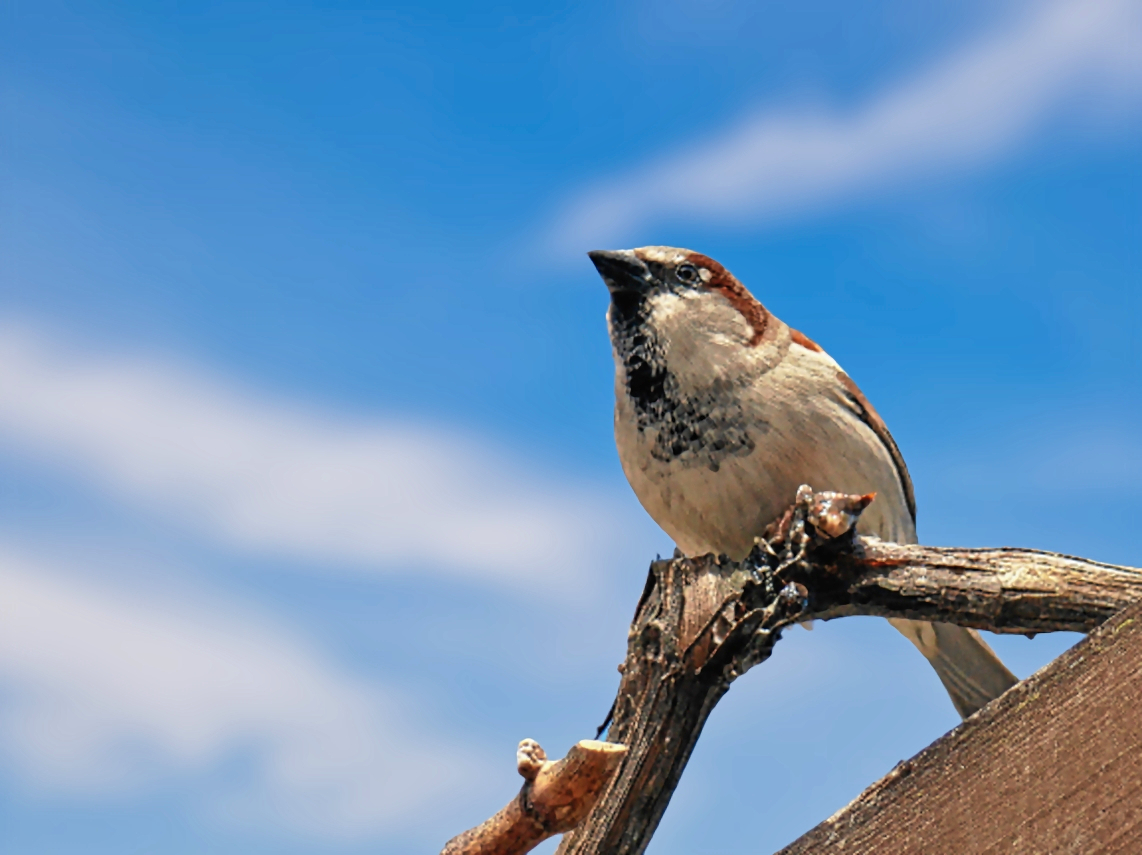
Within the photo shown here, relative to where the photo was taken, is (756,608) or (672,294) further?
(672,294)

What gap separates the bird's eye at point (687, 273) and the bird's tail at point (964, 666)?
3.97ft

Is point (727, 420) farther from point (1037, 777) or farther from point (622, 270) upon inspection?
point (1037, 777)

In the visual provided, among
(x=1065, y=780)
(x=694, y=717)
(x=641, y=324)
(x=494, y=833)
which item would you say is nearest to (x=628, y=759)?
(x=694, y=717)

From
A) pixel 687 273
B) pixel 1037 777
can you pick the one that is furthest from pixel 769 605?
pixel 687 273

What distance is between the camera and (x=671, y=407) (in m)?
3.20

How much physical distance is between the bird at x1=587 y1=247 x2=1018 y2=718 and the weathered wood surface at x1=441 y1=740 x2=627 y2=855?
35.2 inches

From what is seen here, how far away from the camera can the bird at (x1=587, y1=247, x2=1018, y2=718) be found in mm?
3156

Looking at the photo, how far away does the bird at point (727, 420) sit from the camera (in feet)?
10.4

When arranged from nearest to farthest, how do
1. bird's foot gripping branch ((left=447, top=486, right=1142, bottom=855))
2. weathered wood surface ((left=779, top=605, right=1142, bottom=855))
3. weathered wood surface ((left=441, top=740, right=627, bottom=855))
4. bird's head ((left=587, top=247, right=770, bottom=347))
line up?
weathered wood surface ((left=779, top=605, right=1142, bottom=855))
weathered wood surface ((left=441, top=740, right=627, bottom=855))
bird's foot gripping branch ((left=447, top=486, right=1142, bottom=855))
bird's head ((left=587, top=247, right=770, bottom=347))

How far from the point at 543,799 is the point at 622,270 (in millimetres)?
1509

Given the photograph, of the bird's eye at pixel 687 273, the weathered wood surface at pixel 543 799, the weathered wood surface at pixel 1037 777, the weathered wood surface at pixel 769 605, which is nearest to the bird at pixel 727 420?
the bird's eye at pixel 687 273

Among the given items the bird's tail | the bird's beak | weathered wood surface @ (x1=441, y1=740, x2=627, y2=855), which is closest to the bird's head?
the bird's beak

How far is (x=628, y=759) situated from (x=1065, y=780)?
1.01 meters

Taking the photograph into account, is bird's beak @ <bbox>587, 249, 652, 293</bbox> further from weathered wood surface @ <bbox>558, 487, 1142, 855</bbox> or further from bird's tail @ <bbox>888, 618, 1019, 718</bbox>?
bird's tail @ <bbox>888, 618, 1019, 718</bbox>
